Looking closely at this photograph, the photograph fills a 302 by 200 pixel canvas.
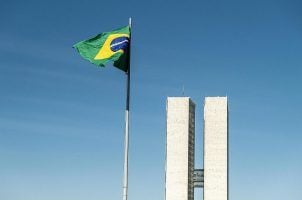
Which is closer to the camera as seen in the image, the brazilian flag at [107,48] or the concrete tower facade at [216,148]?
the brazilian flag at [107,48]

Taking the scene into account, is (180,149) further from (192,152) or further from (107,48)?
(107,48)

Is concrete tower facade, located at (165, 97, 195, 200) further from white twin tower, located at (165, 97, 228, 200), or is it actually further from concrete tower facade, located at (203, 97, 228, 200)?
concrete tower facade, located at (203, 97, 228, 200)

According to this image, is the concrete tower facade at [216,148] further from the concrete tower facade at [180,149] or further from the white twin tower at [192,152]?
the concrete tower facade at [180,149]

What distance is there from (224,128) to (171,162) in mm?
13741

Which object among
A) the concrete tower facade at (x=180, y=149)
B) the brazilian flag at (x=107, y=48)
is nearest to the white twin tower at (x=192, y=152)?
the concrete tower facade at (x=180, y=149)

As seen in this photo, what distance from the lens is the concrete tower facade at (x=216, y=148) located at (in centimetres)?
12862

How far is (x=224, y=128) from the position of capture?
436 feet

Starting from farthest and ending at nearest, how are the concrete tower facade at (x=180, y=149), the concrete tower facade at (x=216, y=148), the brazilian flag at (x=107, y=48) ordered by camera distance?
the concrete tower facade at (x=216, y=148) < the concrete tower facade at (x=180, y=149) < the brazilian flag at (x=107, y=48)

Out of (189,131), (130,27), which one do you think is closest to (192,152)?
(189,131)

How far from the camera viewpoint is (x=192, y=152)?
5389 inches

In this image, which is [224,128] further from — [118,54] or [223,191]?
[118,54]

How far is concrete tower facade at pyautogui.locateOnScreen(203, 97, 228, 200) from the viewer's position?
422ft

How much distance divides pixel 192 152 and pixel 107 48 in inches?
4304

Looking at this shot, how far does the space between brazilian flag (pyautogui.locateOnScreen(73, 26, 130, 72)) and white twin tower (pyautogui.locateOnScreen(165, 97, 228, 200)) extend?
329 ft
